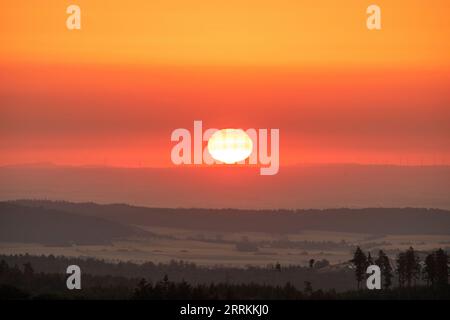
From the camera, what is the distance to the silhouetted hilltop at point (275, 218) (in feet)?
487

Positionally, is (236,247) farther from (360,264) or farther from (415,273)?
(415,273)

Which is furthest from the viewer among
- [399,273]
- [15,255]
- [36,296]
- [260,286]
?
[15,255]

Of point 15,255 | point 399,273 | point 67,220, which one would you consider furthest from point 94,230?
point 399,273

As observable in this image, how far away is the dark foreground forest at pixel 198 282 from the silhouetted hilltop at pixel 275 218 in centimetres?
1514

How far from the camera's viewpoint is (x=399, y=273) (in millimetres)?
107875

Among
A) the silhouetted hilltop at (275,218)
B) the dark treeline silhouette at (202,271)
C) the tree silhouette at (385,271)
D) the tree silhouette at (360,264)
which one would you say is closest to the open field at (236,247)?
the silhouetted hilltop at (275,218)

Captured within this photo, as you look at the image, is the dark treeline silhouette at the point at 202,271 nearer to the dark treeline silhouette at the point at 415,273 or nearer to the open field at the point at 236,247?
the dark treeline silhouette at the point at 415,273

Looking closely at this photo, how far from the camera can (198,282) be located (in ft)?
362

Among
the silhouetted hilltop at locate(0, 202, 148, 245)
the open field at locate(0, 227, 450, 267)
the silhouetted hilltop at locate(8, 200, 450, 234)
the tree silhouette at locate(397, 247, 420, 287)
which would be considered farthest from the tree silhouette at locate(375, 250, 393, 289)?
the silhouetted hilltop at locate(0, 202, 148, 245)

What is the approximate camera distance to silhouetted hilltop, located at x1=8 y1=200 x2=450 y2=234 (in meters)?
148
